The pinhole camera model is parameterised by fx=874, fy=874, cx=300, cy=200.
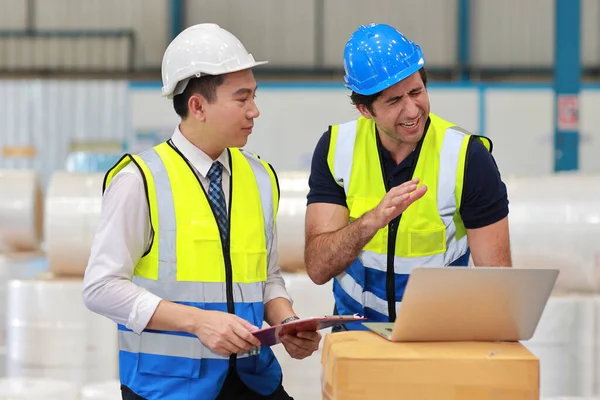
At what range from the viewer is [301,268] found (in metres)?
4.34

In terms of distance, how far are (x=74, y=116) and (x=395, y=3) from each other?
5.11 meters

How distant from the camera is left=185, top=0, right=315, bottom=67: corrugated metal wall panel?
1341cm

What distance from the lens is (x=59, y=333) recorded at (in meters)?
4.33

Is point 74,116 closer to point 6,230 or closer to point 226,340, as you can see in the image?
point 6,230

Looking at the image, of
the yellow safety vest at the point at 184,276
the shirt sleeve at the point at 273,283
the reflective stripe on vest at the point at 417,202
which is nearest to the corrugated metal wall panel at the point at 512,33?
the reflective stripe on vest at the point at 417,202

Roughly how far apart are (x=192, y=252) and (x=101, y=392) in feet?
6.01

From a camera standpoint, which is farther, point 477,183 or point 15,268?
point 15,268

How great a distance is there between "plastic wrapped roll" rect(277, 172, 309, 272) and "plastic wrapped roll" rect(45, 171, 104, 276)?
91 centimetres

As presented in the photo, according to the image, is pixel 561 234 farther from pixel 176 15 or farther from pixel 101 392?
pixel 176 15

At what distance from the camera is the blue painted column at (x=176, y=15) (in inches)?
525

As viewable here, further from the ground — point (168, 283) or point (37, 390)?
point (168, 283)

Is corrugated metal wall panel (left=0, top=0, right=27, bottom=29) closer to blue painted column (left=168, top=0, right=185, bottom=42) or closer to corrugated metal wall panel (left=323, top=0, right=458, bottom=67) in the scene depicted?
blue painted column (left=168, top=0, right=185, bottom=42)

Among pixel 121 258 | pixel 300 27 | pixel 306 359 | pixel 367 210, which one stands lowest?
pixel 306 359

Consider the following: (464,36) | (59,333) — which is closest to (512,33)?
(464,36)
